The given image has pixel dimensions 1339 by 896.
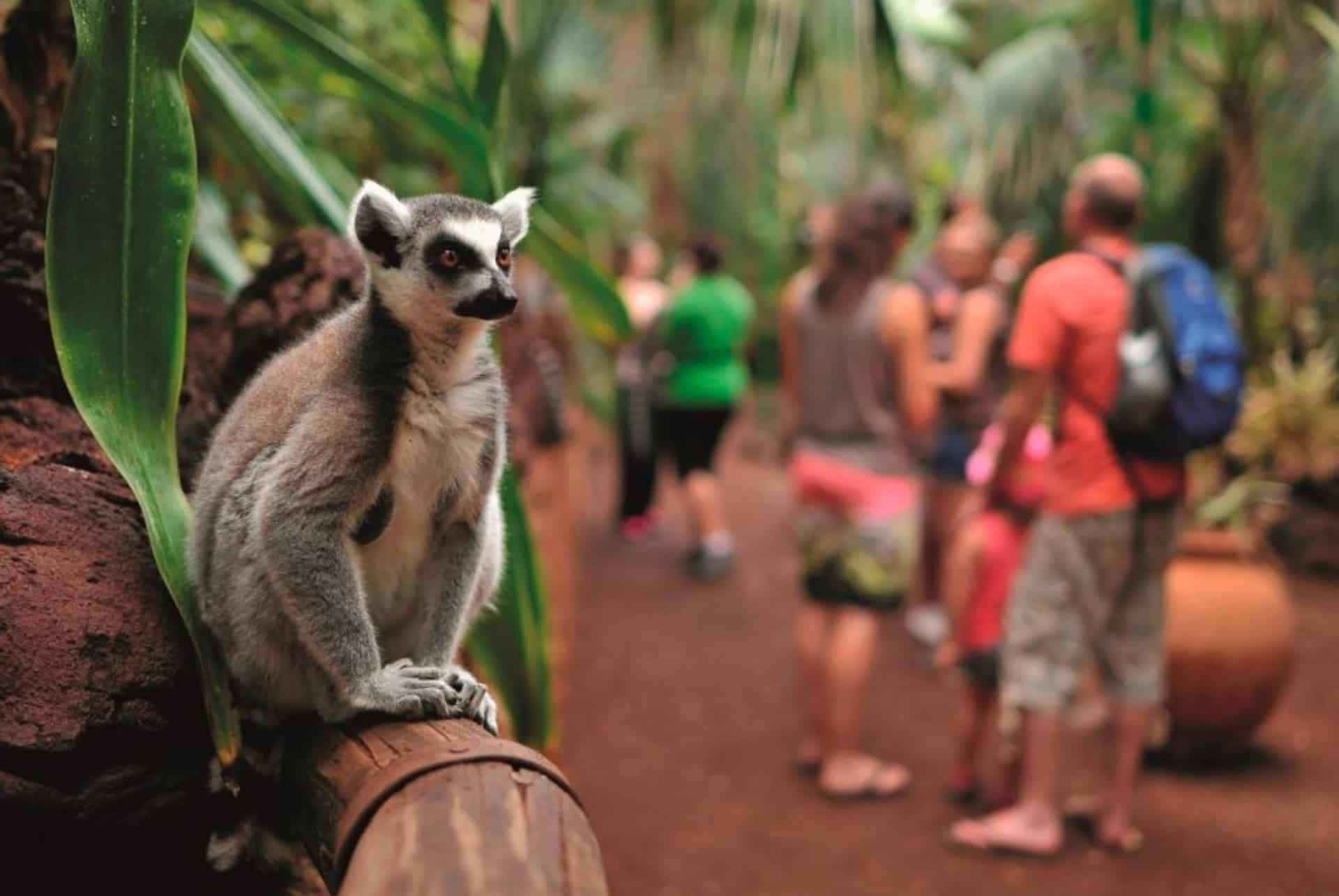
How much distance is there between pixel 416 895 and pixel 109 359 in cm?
89

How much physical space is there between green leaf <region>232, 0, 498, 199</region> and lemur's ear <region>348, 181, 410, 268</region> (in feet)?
1.46

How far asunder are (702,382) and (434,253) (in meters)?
5.60

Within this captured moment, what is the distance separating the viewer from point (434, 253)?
5.55ft

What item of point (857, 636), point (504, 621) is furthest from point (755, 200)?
point (504, 621)

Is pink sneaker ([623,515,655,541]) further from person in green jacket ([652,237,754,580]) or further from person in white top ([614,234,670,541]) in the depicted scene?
person in green jacket ([652,237,754,580])

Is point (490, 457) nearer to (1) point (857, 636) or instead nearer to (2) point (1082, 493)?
(2) point (1082, 493)

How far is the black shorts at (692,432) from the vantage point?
739 cm

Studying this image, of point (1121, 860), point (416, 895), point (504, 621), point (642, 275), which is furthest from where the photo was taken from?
point (642, 275)

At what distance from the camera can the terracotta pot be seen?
15.4ft

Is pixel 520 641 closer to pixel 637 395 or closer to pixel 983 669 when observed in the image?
pixel 983 669

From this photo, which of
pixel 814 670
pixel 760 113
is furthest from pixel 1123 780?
pixel 760 113

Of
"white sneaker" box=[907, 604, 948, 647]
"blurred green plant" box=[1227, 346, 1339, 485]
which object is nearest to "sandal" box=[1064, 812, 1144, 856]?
"white sneaker" box=[907, 604, 948, 647]

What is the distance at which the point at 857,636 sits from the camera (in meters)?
→ 4.39

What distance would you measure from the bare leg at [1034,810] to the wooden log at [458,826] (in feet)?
9.62
